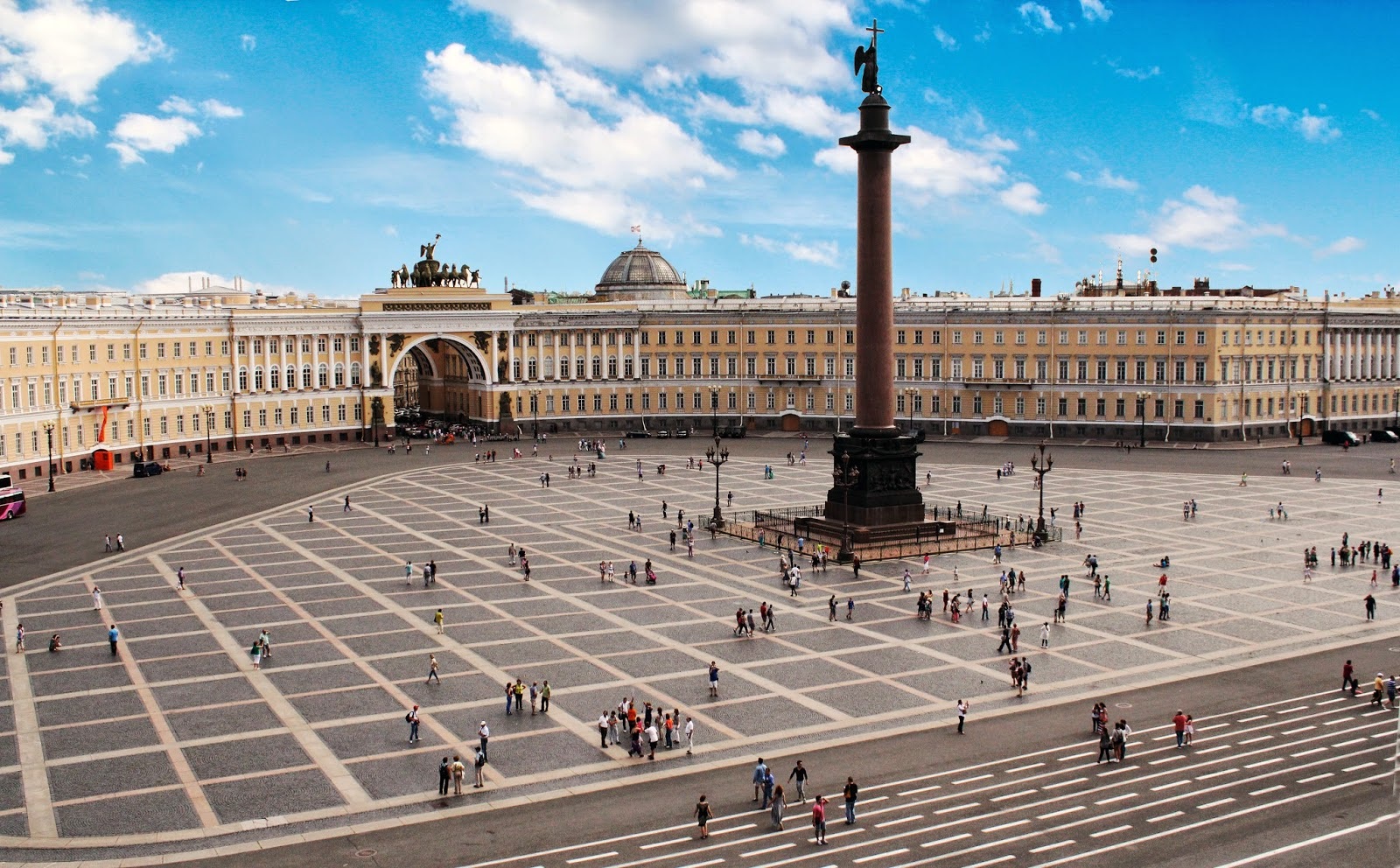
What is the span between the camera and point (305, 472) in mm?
84562

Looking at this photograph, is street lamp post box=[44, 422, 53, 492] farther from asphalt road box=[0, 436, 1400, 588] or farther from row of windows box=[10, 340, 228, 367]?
row of windows box=[10, 340, 228, 367]

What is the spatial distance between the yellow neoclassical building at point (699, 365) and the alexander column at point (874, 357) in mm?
50419

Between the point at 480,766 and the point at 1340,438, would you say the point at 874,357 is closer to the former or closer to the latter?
the point at 480,766

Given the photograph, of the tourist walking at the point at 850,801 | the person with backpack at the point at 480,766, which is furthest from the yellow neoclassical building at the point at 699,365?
the tourist walking at the point at 850,801

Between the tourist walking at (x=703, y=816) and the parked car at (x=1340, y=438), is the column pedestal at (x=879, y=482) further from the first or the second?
the parked car at (x=1340, y=438)

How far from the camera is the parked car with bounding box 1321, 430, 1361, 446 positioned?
100188 mm

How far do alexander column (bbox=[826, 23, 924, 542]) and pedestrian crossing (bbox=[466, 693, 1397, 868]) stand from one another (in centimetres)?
2611

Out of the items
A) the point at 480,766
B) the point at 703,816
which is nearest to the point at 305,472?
the point at 480,766

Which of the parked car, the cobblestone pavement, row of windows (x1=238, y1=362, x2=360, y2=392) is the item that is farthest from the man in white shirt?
the parked car

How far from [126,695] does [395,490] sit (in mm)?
41360

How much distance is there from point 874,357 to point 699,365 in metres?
60.6

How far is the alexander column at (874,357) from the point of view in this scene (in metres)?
56.7

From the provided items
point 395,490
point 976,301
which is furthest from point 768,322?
point 395,490

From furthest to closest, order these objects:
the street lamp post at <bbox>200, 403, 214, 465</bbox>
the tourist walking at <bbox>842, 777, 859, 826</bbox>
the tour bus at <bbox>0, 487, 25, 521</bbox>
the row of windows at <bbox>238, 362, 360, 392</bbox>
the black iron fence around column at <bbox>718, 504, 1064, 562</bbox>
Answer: the row of windows at <bbox>238, 362, 360, 392</bbox> < the street lamp post at <bbox>200, 403, 214, 465</bbox> < the tour bus at <bbox>0, 487, 25, 521</bbox> < the black iron fence around column at <bbox>718, 504, 1064, 562</bbox> < the tourist walking at <bbox>842, 777, 859, 826</bbox>
